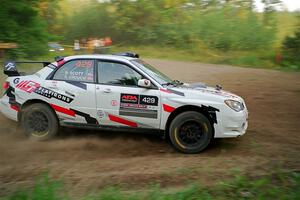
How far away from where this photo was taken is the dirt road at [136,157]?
5902mm

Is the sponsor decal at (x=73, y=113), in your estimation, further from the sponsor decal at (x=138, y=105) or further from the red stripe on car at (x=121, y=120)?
the sponsor decal at (x=138, y=105)

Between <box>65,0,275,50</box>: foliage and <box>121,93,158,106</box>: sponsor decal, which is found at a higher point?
<box>65,0,275,50</box>: foliage

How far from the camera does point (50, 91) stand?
7.67m

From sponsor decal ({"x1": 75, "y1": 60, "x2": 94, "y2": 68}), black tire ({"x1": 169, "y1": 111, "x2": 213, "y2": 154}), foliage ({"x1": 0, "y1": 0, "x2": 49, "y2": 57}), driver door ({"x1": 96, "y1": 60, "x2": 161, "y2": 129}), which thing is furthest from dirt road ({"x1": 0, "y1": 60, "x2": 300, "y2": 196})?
foliage ({"x1": 0, "y1": 0, "x2": 49, "y2": 57})

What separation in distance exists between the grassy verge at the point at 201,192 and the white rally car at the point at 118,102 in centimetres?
157

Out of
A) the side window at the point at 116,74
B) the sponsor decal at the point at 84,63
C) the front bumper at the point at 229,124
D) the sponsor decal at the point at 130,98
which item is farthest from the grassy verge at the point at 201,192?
the sponsor decal at the point at 84,63

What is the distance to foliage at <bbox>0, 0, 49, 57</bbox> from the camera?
16.3 metres

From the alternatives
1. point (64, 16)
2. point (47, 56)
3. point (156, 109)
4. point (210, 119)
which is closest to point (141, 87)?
point (156, 109)

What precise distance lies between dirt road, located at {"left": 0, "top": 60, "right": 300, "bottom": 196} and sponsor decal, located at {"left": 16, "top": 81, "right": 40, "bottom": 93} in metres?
0.89

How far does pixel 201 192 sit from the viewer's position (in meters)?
5.31

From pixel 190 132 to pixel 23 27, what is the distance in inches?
486

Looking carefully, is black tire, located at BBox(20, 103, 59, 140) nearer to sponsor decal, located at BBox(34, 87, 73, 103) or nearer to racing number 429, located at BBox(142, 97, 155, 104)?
sponsor decal, located at BBox(34, 87, 73, 103)

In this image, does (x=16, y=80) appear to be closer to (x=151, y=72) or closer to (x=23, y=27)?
(x=151, y=72)

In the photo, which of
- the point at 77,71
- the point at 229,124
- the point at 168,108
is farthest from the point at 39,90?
the point at 229,124
